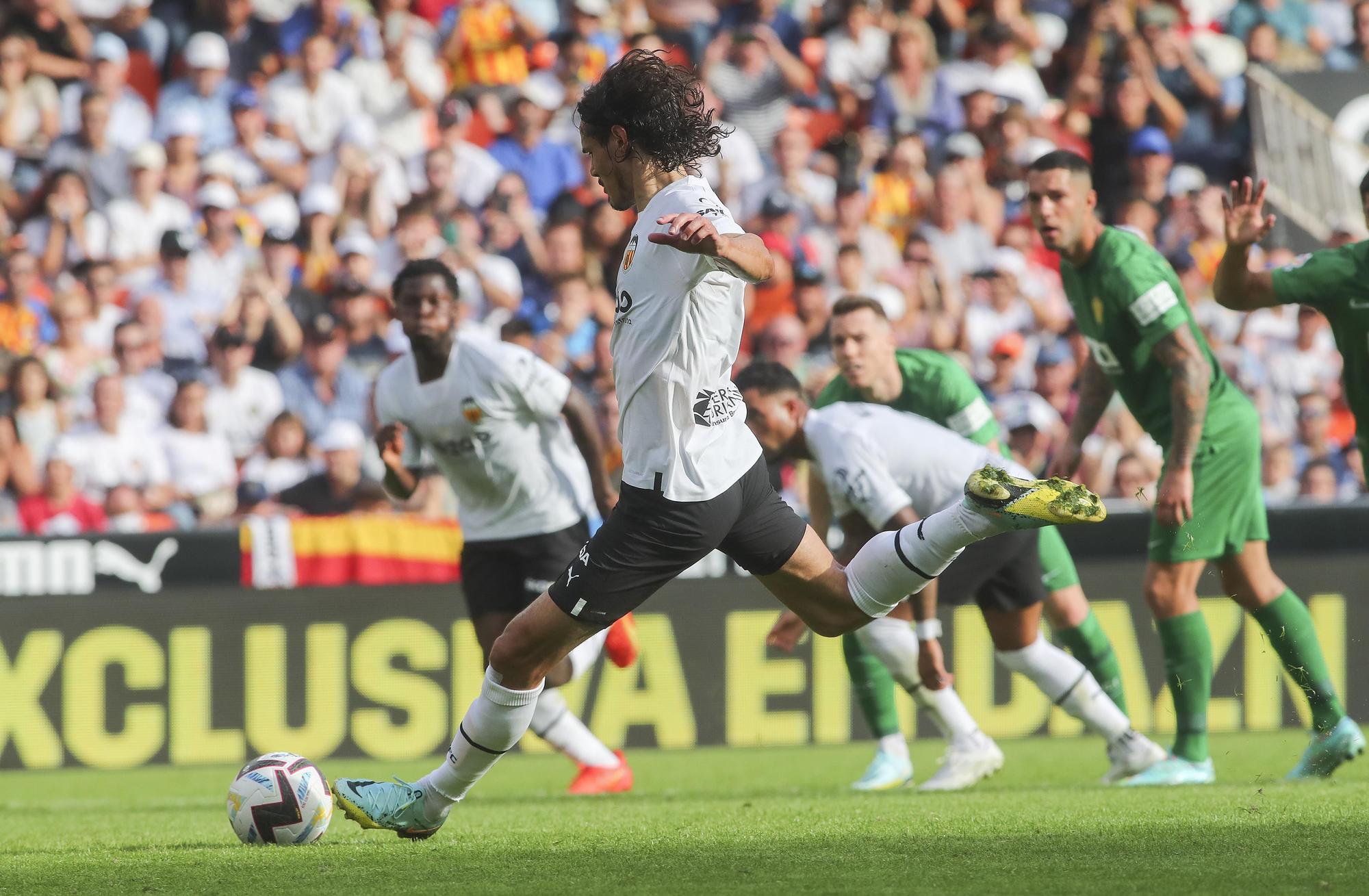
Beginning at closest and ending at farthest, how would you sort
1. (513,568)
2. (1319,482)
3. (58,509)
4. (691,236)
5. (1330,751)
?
(691,236), (1330,751), (513,568), (58,509), (1319,482)

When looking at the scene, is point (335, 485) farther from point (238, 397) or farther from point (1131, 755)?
point (1131, 755)

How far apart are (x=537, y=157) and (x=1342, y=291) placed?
8286mm

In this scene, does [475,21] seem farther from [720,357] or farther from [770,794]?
[720,357]

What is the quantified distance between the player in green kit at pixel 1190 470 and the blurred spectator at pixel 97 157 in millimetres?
8656

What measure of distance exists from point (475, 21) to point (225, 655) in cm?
676

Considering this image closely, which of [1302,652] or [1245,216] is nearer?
[1245,216]

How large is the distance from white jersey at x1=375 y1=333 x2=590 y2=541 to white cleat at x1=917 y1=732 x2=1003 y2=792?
2.06 metres

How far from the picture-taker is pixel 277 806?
5910 millimetres

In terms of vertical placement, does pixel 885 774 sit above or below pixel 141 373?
below

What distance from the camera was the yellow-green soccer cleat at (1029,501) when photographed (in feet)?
17.4

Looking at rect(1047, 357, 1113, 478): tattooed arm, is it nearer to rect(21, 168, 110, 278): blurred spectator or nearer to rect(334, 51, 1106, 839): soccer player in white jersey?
rect(334, 51, 1106, 839): soccer player in white jersey

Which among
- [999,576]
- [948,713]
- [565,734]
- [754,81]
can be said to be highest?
[754,81]

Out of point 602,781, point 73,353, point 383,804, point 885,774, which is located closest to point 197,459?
point 73,353

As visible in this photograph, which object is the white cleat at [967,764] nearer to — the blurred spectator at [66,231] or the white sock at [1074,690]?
the white sock at [1074,690]
